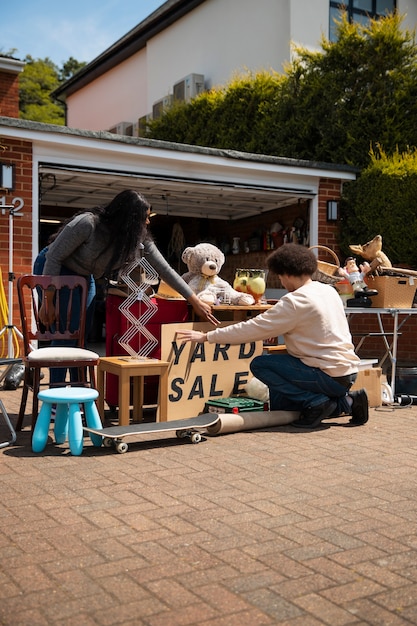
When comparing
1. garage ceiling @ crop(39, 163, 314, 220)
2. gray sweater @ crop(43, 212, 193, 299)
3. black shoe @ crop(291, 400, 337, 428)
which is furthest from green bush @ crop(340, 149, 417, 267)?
gray sweater @ crop(43, 212, 193, 299)

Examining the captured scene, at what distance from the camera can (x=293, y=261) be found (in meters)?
5.62

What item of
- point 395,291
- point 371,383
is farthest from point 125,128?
point 371,383

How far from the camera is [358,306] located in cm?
705

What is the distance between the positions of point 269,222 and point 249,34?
210 inches

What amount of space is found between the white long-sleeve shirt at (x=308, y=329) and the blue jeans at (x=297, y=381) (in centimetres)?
7

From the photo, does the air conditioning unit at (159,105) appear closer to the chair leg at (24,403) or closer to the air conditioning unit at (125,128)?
the air conditioning unit at (125,128)

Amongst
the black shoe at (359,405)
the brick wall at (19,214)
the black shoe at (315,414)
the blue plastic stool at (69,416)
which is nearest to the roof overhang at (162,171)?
the brick wall at (19,214)

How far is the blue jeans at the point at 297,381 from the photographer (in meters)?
5.63

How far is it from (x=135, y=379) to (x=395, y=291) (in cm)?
284

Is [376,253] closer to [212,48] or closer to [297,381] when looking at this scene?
[297,381]

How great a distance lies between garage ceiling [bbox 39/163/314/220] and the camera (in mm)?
9820

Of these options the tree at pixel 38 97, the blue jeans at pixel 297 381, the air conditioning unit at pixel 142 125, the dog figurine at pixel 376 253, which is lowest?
the blue jeans at pixel 297 381

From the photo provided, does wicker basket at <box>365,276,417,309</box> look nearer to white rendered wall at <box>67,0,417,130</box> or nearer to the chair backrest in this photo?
the chair backrest

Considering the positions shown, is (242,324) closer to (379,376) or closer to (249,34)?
(379,376)
